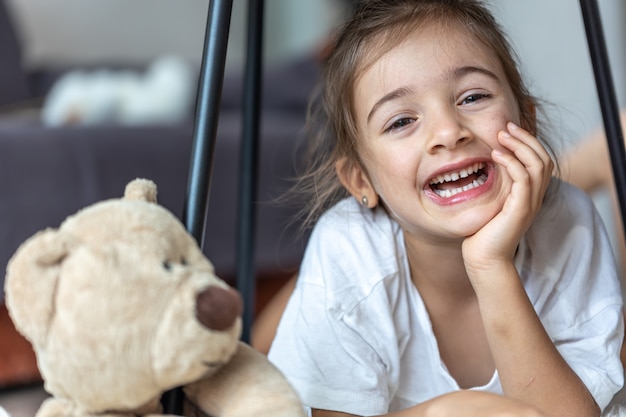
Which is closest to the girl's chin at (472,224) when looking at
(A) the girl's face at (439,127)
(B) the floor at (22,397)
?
(A) the girl's face at (439,127)

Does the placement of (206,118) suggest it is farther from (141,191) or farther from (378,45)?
(378,45)

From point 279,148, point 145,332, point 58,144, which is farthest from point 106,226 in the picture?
point 279,148

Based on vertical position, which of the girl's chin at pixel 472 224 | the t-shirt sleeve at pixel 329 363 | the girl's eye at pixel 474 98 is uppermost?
the girl's eye at pixel 474 98

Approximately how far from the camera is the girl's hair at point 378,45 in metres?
0.79

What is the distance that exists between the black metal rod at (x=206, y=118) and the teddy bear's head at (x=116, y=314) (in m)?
0.08

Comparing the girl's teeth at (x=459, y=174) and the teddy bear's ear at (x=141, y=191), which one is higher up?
the teddy bear's ear at (x=141, y=191)

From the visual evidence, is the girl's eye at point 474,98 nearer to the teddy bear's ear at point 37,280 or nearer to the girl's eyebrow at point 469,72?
the girl's eyebrow at point 469,72

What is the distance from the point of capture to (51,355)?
479 millimetres

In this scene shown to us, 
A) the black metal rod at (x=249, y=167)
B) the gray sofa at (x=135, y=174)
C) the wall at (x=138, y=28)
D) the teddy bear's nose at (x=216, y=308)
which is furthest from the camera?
the wall at (x=138, y=28)

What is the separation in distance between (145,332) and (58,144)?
3.41 feet

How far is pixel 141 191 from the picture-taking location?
1.80ft

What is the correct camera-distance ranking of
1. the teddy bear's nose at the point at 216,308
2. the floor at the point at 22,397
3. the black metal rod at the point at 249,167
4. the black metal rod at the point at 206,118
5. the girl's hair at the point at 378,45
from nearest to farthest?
the teddy bear's nose at the point at 216,308 → the black metal rod at the point at 206,118 → the girl's hair at the point at 378,45 → the black metal rod at the point at 249,167 → the floor at the point at 22,397

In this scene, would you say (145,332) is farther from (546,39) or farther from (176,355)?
(546,39)

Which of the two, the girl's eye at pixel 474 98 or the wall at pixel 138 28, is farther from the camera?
the wall at pixel 138 28
